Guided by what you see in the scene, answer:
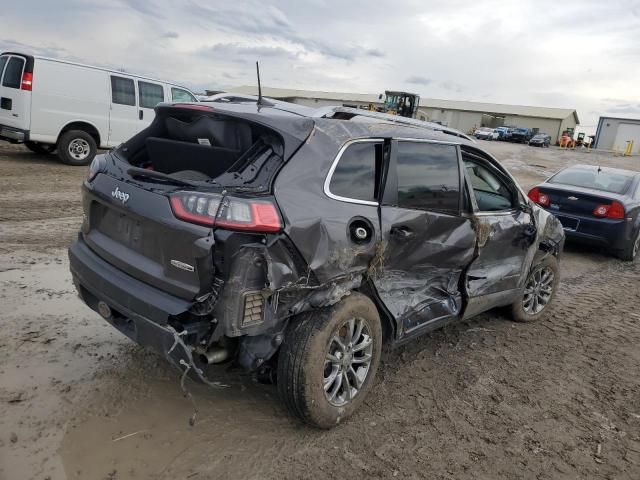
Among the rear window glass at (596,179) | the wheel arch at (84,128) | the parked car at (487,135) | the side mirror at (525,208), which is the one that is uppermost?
the parked car at (487,135)

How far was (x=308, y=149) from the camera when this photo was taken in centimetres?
281

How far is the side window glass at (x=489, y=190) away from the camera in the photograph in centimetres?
408

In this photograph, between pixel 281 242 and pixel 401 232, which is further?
pixel 401 232

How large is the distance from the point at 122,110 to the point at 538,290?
9504 mm

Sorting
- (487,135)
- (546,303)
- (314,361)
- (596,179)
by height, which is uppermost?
(487,135)

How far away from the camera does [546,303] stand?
5.16 metres

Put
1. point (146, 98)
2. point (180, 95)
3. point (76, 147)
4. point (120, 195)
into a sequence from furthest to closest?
point (180, 95) → point (146, 98) → point (76, 147) → point (120, 195)

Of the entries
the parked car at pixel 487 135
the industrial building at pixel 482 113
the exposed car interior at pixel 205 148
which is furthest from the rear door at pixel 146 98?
the industrial building at pixel 482 113

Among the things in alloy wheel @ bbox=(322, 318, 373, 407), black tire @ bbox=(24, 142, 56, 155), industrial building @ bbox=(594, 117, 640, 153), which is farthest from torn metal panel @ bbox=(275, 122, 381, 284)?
industrial building @ bbox=(594, 117, 640, 153)

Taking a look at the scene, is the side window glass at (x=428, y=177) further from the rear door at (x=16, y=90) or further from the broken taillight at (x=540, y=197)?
the rear door at (x=16, y=90)

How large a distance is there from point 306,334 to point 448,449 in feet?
3.62

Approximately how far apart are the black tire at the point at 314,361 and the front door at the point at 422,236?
1.18 ft

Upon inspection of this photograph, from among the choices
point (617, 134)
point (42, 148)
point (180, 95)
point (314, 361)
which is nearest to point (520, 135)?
point (617, 134)

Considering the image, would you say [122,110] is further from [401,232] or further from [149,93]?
[401,232]
